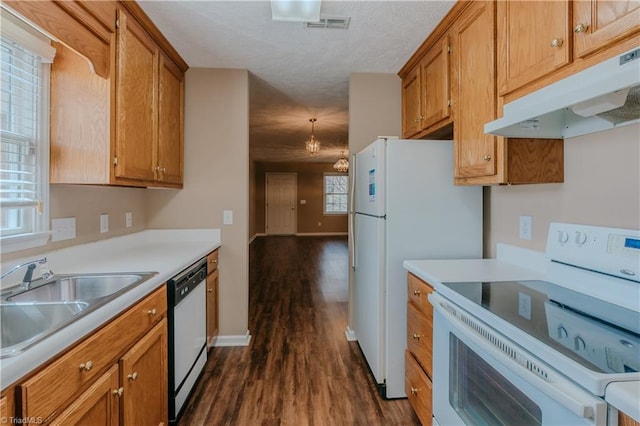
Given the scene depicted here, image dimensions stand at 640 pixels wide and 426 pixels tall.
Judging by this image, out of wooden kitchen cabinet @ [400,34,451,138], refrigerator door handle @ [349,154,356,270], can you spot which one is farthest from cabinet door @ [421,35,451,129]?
refrigerator door handle @ [349,154,356,270]

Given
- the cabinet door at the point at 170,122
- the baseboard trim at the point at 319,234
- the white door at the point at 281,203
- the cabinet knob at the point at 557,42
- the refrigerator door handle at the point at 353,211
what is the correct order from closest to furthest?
1. the cabinet knob at the point at 557,42
2. the cabinet door at the point at 170,122
3. the refrigerator door handle at the point at 353,211
4. the white door at the point at 281,203
5. the baseboard trim at the point at 319,234

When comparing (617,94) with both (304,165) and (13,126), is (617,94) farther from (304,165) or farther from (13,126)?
(304,165)

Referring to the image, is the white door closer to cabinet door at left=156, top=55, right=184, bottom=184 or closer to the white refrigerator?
cabinet door at left=156, top=55, right=184, bottom=184

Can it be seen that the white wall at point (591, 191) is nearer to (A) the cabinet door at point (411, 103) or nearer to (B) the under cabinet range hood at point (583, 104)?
(B) the under cabinet range hood at point (583, 104)

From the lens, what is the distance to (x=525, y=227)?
1.73m

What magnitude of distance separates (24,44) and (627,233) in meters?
2.58

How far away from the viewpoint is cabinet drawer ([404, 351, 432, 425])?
1.64 metres

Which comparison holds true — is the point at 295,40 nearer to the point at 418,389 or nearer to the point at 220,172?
the point at 220,172

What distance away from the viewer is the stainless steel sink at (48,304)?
1127 mm

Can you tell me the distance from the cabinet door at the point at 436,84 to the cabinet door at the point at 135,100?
1.95 meters

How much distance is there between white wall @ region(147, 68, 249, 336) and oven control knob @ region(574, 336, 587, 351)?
239 cm

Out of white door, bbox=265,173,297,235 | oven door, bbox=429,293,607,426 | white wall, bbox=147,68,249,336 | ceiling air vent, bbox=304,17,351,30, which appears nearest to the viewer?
oven door, bbox=429,293,607,426

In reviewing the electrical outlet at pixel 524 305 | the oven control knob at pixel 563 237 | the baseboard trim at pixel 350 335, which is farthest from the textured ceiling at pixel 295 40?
the baseboard trim at pixel 350 335

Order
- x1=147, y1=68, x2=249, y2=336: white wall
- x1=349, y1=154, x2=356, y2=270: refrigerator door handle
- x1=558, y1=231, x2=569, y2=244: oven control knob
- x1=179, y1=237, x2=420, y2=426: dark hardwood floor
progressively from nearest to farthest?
1. x1=558, y1=231, x2=569, y2=244: oven control knob
2. x1=179, y1=237, x2=420, y2=426: dark hardwood floor
3. x1=349, y1=154, x2=356, y2=270: refrigerator door handle
4. x1=147, y1=68, x2=249, y2=336: white wall
